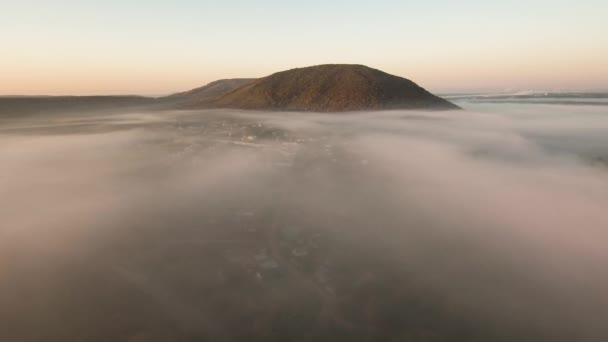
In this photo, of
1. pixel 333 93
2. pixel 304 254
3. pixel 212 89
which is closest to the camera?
pixel 304 254

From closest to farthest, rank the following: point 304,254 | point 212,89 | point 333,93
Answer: point 304,254, point 333,93, point 212,89

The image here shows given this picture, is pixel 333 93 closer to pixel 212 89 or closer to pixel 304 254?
pixel 304 254

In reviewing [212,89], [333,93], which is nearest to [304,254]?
[333,93]

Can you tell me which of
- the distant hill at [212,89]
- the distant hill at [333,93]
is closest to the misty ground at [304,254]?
the distant hill at [333,93]

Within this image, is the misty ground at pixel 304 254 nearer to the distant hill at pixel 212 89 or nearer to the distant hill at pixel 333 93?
the distant hill at pixel 333 93

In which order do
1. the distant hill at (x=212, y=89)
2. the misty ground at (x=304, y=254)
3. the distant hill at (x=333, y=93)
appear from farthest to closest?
1. the distant hill at (x=212, y=89)
2. the distant hill at (x=333, y=93)
3. the misty ground at (x=304, y=254)

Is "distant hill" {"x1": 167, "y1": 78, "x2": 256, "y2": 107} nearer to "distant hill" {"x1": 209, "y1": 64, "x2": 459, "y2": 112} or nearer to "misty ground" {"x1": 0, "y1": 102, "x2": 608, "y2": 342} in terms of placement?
"distant hill" {"x1": 209, "y1": 64, "x2": 459, "y2": 112}

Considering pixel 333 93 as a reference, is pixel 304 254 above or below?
below
